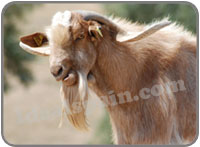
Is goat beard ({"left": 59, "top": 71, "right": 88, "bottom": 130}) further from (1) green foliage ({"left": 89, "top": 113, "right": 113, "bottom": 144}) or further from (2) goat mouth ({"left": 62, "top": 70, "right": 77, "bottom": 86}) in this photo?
(1) green foliage ({"left": 89, "top": 113, "right": 113, "bottom": 144})

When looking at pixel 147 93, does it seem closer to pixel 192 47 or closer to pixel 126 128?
pixel 126 128

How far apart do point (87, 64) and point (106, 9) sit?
13.3ft

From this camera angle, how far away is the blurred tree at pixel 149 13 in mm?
5910

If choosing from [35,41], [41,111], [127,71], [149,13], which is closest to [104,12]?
[149,13]

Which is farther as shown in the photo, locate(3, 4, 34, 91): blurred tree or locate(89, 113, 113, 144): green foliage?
locate(3, 4, 34, 91): blurred tree

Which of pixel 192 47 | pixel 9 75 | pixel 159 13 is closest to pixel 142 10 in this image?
pixel 159 13

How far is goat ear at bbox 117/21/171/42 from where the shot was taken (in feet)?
9.57

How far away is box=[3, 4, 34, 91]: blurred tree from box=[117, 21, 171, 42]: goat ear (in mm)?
5737

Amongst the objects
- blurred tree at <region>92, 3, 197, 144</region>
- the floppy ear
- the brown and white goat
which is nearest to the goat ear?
the brown and white goat

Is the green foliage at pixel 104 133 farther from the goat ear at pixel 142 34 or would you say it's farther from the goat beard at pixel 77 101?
the goat ear at pixel 142 34

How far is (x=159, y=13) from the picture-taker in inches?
240

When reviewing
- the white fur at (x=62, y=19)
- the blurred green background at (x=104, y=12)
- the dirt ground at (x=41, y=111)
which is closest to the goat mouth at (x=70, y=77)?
the white fur at (x=62, y=19)

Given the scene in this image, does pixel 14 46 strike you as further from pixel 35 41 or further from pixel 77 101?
pixel 77 101

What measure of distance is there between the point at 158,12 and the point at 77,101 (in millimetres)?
3399
